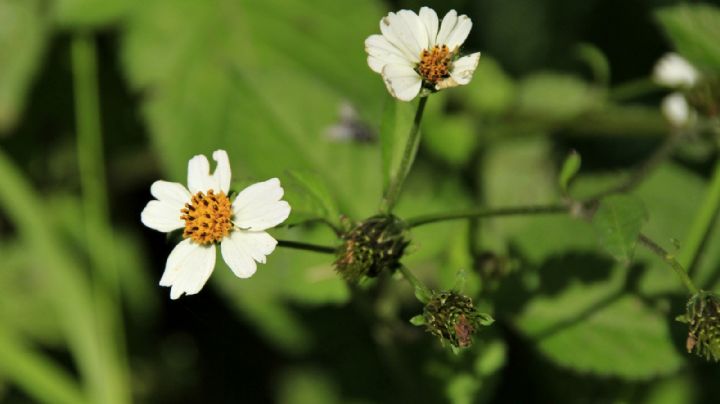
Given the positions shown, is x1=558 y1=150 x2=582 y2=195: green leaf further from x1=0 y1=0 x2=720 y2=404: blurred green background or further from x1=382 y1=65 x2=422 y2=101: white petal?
x1=382 y1=65 x2=422 y2=101: white petal

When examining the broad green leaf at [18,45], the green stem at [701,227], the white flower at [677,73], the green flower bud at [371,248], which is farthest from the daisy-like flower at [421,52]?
the broad green leaf at [18,45]

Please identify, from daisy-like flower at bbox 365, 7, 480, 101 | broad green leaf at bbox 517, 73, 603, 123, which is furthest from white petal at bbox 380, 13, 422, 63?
broad green leaf at bbox 517, 73, 603, 123

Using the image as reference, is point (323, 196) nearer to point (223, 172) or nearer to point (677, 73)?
point (223, 172)

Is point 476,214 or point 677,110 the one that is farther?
point 677,110

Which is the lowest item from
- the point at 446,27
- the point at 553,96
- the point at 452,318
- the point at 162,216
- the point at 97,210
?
the point at 452,318

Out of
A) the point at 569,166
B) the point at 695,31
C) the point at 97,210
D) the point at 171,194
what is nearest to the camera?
the point at 171,194

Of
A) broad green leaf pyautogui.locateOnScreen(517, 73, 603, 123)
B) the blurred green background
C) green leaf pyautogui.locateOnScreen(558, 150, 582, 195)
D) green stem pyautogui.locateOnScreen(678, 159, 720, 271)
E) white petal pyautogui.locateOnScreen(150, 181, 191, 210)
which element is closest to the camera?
white petal pyautogui.locateOnScreen(150, 181, 191, 210)

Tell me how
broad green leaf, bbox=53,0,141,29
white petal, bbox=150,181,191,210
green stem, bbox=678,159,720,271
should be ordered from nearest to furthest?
1. white petal, bbox=150,181,191,210
2. green stem, bbox=678,159,720,271
3. broad green leaf, bbox=53,0,141,29

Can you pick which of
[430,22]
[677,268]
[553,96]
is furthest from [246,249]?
A: [553,96]

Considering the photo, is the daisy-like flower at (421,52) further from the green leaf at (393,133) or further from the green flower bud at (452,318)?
the green flower bud at (452,318)
